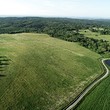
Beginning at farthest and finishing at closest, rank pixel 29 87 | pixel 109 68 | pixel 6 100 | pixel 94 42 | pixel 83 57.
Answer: pixel 94 42
pixel 83 57
pixel 109 68
pixel 29 87
pixel 6 100

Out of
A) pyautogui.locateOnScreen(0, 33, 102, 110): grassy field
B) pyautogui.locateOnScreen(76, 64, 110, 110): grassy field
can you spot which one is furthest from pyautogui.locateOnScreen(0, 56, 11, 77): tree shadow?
pyautogui.locateOnScreen(76, 64, 110, 110): grassy field

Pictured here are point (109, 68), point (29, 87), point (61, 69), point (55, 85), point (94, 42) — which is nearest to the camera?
point (29, 87)

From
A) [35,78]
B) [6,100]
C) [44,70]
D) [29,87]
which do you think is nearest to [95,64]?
[44,70]

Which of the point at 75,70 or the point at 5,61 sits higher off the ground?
the point at 5,61

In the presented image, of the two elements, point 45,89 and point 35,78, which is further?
point 35,78

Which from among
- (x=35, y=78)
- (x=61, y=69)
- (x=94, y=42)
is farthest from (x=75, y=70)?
(x=94, y=42)

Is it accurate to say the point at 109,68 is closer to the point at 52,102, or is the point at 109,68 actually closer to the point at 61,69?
the point at 61,69

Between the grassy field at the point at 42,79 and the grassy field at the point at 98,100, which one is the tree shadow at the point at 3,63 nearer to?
the grassy field at the point at 42,79

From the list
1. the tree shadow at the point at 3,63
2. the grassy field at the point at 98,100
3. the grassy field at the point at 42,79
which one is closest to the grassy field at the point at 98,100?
the grassy field at the point at 98,100
